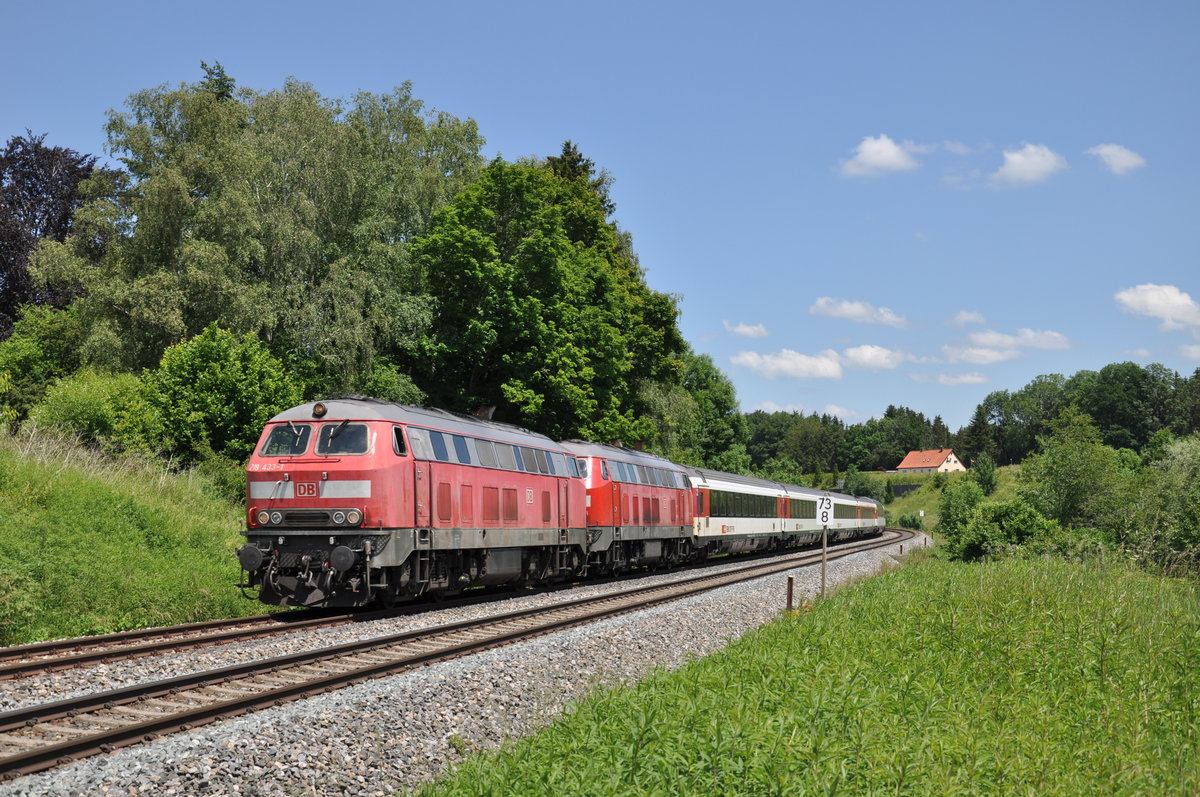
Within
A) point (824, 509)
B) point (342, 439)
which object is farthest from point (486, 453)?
point (824, 509)

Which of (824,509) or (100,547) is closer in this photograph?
(100,547)

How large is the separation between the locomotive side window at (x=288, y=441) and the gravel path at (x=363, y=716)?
3.36 m

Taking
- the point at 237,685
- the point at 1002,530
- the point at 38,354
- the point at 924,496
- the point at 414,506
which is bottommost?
the point at 237,685

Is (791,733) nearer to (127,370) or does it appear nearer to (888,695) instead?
(888,695)

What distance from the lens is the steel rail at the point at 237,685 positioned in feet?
24.7

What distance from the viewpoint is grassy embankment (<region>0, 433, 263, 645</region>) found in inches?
554

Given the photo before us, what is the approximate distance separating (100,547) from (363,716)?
10.5m

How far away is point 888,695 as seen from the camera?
27.5 ft

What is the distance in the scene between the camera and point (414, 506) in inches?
649

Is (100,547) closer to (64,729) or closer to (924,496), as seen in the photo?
(64,729)

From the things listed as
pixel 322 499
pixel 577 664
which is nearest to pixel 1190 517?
pixel 577 664

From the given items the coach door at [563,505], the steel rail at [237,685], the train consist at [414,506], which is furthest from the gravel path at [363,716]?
the coach door at [563,505]

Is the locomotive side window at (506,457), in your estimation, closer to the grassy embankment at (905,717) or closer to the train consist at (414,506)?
A: the train consist at (414,506)

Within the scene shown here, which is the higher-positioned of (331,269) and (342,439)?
(331,269)
